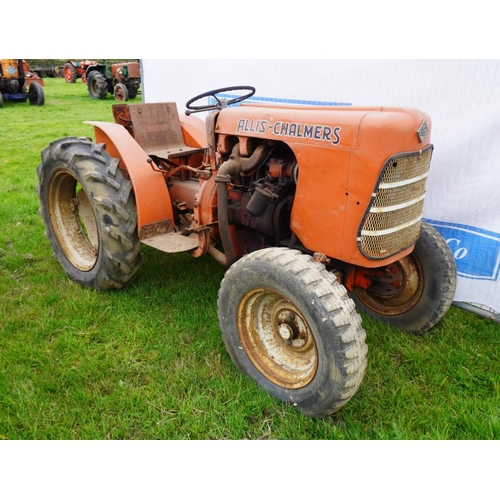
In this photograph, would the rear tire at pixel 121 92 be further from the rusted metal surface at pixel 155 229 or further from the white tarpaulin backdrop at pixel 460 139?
the rusted metal surface at pixel 155 229

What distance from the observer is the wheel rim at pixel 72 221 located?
4.00 metres

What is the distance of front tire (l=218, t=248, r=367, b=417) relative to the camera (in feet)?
7.36

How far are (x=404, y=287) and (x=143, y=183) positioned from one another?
2084 millimetres

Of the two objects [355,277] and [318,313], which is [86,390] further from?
[355,277]

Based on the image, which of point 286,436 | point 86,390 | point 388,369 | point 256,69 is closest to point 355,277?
point 388,369

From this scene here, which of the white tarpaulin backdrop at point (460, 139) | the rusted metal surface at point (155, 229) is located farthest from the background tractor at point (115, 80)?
the rusted metal surface at point (155, 229)

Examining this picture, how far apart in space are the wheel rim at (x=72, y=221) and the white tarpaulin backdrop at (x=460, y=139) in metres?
2.57

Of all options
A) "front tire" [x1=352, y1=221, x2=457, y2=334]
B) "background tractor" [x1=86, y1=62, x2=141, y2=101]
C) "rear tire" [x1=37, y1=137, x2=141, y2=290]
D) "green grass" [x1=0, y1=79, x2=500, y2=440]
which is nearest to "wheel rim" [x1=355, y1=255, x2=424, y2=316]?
"front tire" [x1=352, y1=221, x2=457, y2=334]

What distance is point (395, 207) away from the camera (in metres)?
2.52

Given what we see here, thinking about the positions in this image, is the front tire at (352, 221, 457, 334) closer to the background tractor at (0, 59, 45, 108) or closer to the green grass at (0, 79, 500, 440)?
the green grass at (0, 79, 500, 440)

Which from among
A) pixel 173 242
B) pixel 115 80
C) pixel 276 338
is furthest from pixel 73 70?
pixel 276 338

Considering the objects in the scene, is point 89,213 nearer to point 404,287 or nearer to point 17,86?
point 404,287

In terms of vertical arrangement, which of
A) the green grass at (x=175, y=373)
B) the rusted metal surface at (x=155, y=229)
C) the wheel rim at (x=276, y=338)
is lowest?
the green grass at (x=175, y=373)

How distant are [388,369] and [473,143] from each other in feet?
6.33
